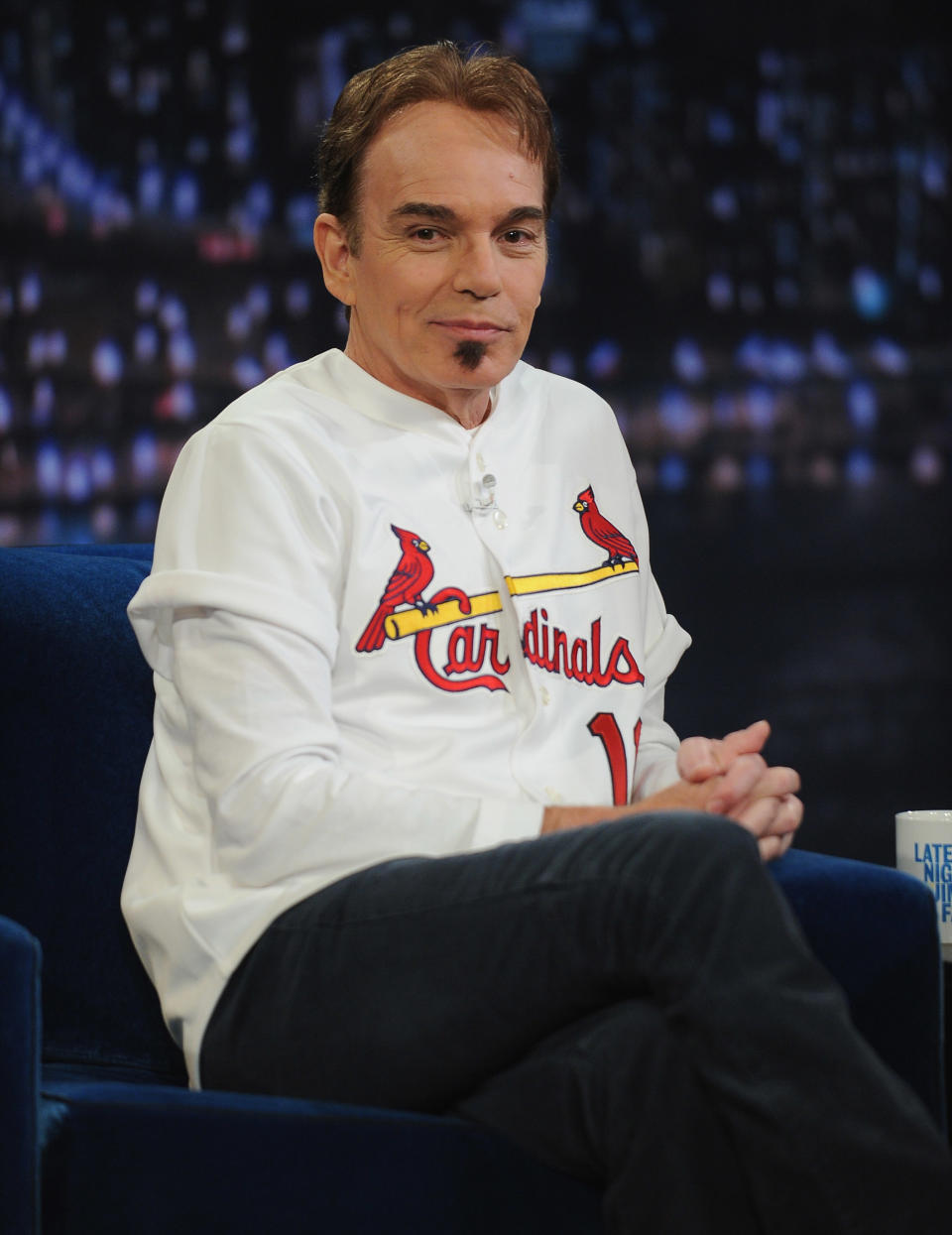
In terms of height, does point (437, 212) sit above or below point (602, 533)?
above

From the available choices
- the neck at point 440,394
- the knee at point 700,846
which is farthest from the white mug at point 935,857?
the neck at point 440,394

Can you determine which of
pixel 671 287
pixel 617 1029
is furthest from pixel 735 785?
pixel 671 287

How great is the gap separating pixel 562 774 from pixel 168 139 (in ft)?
6.18

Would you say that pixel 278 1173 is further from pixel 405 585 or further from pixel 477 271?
pixel 477 271

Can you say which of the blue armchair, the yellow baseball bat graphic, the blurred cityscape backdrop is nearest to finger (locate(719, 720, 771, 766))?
the blue armchair

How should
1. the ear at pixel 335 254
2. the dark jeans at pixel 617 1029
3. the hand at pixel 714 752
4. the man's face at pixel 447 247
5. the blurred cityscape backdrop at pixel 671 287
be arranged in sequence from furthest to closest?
the blurred cityscape backdrop at pixel 671 287, the ear at pixel 335 254, the man's face at pixel 447 247, the hand at pixel 714 752, the dark jeans at pixel 617 1029

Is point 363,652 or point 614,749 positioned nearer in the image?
point 363,652

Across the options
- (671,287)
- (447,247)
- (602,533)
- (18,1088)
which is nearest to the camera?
(18,1088)

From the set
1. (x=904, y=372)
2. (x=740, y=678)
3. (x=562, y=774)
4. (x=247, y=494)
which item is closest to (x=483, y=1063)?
(x=562, y=774)

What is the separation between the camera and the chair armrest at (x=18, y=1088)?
3.32 feet

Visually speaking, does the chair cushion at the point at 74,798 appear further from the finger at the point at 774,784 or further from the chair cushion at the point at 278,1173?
the finger at the point at 774,784

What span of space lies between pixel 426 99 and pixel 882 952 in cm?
95

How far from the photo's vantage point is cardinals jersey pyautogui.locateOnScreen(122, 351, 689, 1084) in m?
1.27

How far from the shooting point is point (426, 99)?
1.53 m
